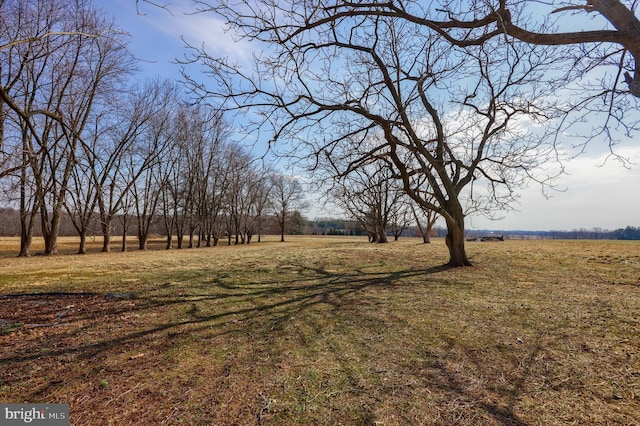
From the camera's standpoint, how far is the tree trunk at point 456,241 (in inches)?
328

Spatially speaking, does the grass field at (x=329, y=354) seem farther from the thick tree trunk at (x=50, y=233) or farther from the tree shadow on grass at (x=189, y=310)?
the thick tree trunk at (x=50, y=233)

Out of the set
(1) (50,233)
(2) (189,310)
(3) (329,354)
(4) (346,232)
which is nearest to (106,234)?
(1) (50,233)

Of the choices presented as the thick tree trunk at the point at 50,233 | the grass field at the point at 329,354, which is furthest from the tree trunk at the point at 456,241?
the thick tree trunk at the point at 50,233

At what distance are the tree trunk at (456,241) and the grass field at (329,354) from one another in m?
2.56

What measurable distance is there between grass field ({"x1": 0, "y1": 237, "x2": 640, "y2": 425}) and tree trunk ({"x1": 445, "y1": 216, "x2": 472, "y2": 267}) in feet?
8.39

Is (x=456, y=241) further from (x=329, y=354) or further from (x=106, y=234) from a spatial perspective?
(x=106, y=234)

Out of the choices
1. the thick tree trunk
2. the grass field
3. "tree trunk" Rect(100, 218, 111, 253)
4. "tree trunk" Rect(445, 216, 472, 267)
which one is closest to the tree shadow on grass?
the grass field

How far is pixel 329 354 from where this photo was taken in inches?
120

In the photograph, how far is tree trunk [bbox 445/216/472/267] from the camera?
8328 millimetres

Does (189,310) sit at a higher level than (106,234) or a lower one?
lower

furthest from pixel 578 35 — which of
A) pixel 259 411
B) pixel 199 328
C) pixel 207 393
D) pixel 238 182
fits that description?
pixel 238 182

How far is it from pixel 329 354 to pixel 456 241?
6503 mm

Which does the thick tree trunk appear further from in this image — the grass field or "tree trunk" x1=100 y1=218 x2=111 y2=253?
the grass field

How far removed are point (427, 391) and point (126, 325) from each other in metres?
3.58
